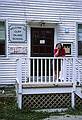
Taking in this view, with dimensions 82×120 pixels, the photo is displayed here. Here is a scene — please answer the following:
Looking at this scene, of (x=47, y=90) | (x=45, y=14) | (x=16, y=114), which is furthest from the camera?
(x=45, y=14)

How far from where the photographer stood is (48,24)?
51.3 feet

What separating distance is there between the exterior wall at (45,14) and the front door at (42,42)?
293mm

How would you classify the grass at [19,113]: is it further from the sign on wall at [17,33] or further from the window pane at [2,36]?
the sign on wall at [17,33]

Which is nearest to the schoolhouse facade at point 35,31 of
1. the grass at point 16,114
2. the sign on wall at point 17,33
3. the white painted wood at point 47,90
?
the sign on wall at point 17,33

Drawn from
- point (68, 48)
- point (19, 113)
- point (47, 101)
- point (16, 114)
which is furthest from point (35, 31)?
point (16, 114)

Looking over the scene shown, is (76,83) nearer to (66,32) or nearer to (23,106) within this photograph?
(23,106)

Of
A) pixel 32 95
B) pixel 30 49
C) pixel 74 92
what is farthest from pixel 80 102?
pixel 30 49

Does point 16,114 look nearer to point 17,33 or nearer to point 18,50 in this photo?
point 18,50

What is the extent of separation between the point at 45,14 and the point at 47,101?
16.8ft

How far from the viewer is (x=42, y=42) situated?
15.8 metres

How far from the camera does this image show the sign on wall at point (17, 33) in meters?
15.3

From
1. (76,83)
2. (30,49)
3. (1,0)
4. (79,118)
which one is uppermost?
(1,0)

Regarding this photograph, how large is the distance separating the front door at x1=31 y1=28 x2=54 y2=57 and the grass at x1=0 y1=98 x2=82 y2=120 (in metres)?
4.11

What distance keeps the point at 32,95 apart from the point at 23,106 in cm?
48
